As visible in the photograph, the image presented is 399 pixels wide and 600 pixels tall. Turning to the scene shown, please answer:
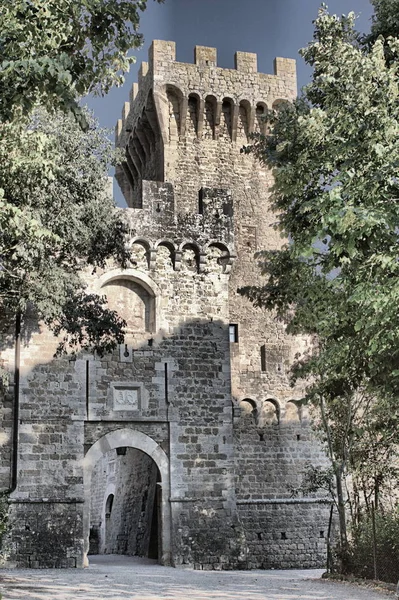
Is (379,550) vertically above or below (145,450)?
below

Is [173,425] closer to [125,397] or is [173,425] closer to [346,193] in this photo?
[125,397]

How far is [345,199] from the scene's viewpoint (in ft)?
32.7

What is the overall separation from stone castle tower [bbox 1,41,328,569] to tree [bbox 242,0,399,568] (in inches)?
176

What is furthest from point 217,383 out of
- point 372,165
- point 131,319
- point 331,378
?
point 372,165

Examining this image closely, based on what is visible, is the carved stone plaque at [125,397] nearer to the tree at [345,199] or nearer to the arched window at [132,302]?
the arched window at [132,302]

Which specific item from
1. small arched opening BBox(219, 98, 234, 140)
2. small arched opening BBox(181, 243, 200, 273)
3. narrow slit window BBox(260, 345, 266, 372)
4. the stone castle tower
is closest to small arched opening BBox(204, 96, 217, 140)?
small arched opening BBox(219, 98, 234, 140)

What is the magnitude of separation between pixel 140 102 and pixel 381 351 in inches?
803

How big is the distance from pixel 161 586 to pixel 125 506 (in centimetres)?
1182

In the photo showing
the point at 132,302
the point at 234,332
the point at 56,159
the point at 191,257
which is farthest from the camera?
the point at 234,332

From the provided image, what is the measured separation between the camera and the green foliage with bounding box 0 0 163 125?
7.41 m

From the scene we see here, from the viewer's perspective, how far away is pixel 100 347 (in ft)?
49.2

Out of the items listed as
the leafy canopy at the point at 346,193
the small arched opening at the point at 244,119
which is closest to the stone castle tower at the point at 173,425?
the leafy canopy at the point at 346,193

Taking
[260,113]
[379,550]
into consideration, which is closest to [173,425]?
[379,550]

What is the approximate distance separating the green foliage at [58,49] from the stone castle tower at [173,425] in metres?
8.78
